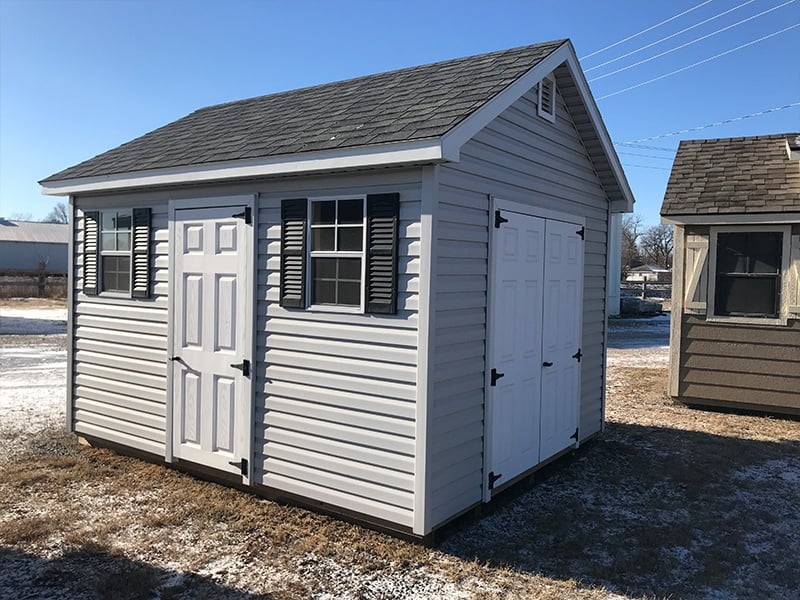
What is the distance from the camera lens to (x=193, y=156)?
223 inches

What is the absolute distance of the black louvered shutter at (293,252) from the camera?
490 centimetres

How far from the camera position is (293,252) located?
4945 mm

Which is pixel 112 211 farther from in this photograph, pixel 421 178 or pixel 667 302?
pixel 667 302

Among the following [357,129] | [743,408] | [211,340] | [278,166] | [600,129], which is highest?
[600,129]

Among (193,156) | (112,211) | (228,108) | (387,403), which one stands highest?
(228,108)

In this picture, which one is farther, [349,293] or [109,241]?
[109,241]

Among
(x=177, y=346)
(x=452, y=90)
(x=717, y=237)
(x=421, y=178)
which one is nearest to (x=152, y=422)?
(x=177, y=346)

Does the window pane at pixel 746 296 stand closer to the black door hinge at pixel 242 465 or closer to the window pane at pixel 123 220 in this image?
the black door hinge at pixel 242 465

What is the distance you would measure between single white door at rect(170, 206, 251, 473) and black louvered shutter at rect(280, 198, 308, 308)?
1.44 feet

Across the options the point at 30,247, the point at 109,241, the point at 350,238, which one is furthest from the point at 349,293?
the point at 30,247

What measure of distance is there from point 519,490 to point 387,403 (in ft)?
6.08

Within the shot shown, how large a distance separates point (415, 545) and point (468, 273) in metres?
1.94

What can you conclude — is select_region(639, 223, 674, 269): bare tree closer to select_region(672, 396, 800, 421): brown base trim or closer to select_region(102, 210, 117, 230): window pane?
select_region(672, 396, 800, 421): brown base trim

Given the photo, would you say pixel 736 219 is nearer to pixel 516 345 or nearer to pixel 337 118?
pixel 516 345
